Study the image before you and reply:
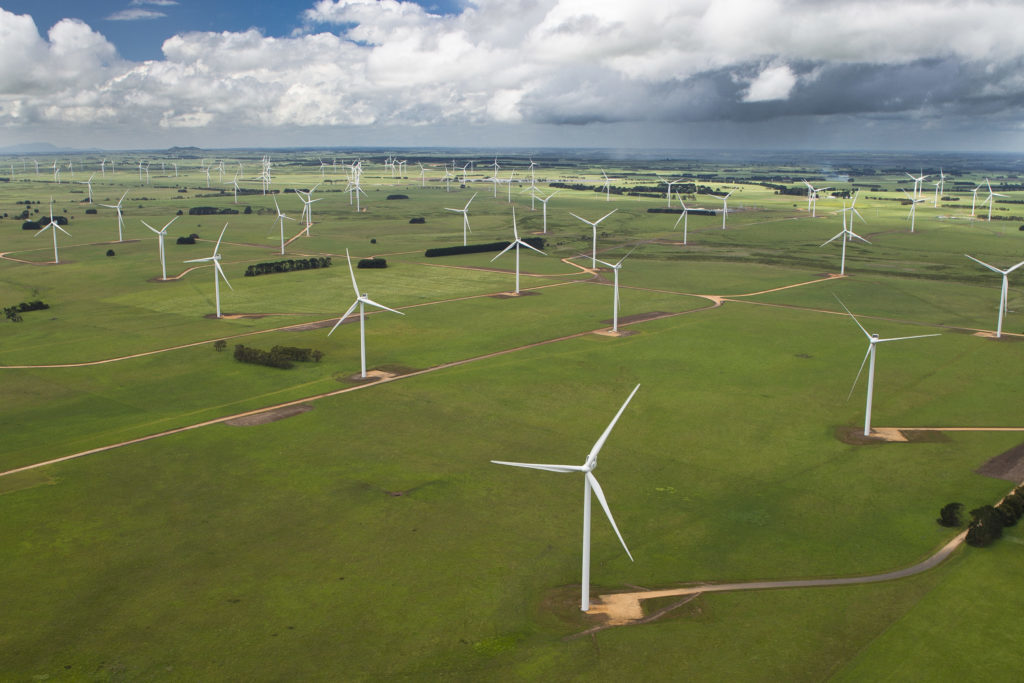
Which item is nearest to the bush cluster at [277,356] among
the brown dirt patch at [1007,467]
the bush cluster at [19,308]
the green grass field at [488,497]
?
the green grass field at [488,497]

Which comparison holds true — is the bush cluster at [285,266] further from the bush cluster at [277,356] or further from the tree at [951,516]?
the tree at [951,516]

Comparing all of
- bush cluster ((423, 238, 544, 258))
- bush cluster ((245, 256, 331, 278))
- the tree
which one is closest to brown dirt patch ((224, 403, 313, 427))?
the tree

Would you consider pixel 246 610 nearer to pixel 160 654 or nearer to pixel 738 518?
pixel 160 654

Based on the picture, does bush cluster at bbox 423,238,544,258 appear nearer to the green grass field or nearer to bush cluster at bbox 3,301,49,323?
the green grass field

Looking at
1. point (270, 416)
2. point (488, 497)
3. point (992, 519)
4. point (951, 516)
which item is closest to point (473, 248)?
point (270, 416)

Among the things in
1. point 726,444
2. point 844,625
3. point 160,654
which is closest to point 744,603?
point 844,625
